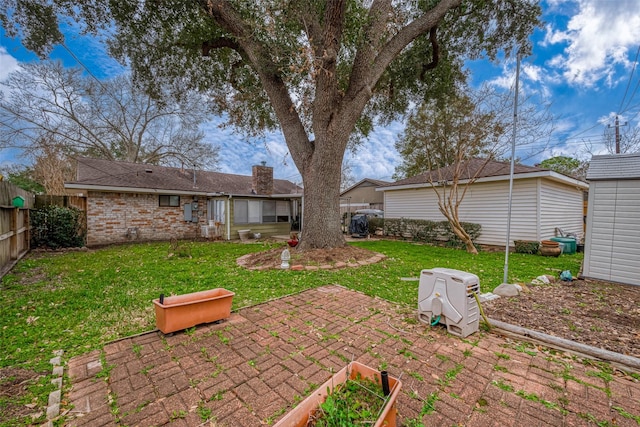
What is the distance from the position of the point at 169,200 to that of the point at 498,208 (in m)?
14.1

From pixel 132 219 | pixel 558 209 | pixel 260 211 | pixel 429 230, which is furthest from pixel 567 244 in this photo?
pixel 132 219

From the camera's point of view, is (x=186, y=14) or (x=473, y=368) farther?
(x=186, y=14)

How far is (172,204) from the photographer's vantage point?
12328mm

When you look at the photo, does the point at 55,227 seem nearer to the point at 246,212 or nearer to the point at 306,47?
the point at 246,212

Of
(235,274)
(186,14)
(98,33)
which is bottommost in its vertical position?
(235,274)

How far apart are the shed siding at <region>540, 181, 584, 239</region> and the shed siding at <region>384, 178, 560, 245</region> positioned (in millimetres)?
195

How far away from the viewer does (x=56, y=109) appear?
1534 centimetres

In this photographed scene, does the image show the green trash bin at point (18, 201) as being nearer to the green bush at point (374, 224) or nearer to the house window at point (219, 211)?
the house window at point (219, 211)

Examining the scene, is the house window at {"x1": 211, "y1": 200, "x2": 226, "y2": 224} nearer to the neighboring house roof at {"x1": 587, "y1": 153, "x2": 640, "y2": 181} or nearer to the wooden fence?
the wooden fence

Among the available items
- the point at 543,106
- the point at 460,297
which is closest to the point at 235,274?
the point at 460,297

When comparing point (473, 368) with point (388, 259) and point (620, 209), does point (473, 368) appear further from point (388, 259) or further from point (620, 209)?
point (620, 209)

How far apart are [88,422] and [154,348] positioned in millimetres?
982

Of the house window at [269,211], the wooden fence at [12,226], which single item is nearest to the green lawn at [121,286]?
the wooden fence at [12,226]

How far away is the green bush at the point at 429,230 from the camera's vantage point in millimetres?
10484
